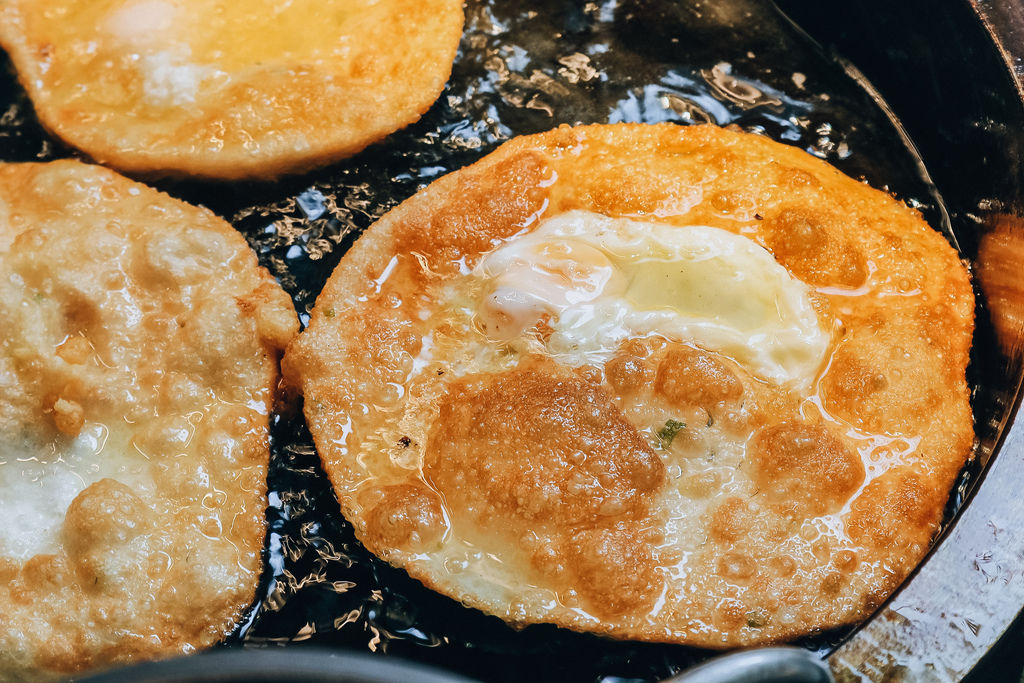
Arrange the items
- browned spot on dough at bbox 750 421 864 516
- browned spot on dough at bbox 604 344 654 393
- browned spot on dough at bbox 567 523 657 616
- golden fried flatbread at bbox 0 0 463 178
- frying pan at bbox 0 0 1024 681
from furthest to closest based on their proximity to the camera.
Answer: golden fried flatbread at bbox 0 0 463 178 → browned spot on dough at bbox 604 344 654 393 → browned spot on dough at bbox 750 421 864 516 → browned spot on dough at bbox 567 523 657 616 → frying pan at bbox 0 0 1024 681

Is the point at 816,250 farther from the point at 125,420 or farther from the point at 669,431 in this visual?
the point at 125,420

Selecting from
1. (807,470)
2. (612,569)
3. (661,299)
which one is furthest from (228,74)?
(807,470)

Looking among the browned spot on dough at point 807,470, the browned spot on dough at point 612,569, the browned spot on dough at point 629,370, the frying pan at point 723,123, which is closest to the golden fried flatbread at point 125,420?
the frying pan at point 723,123

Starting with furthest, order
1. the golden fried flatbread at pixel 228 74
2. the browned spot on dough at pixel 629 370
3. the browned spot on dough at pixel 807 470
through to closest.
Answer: the golden fried flatbread at pixel 228 74 → the browned spot on dough at pixel 629 370 → the browned spot on dough at pixel 807 470

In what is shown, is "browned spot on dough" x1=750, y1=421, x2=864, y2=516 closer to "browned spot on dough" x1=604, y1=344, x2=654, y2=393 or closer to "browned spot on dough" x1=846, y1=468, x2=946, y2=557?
"browned spot on dough" x1=846, y1=468, x2=946, y2=557

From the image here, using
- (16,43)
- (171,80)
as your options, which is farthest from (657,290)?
(16,43)

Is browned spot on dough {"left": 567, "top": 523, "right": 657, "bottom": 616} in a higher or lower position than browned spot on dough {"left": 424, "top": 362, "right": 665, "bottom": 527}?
lower

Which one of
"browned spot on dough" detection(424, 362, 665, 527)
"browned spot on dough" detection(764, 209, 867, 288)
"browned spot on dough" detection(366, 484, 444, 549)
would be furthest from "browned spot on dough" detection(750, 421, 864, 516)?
"browned spot on dough" detection(366, 484, 444, 549)

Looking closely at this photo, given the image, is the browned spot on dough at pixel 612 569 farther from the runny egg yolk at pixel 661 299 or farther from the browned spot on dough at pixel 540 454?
the runny egg yolk at pixel 661 299
